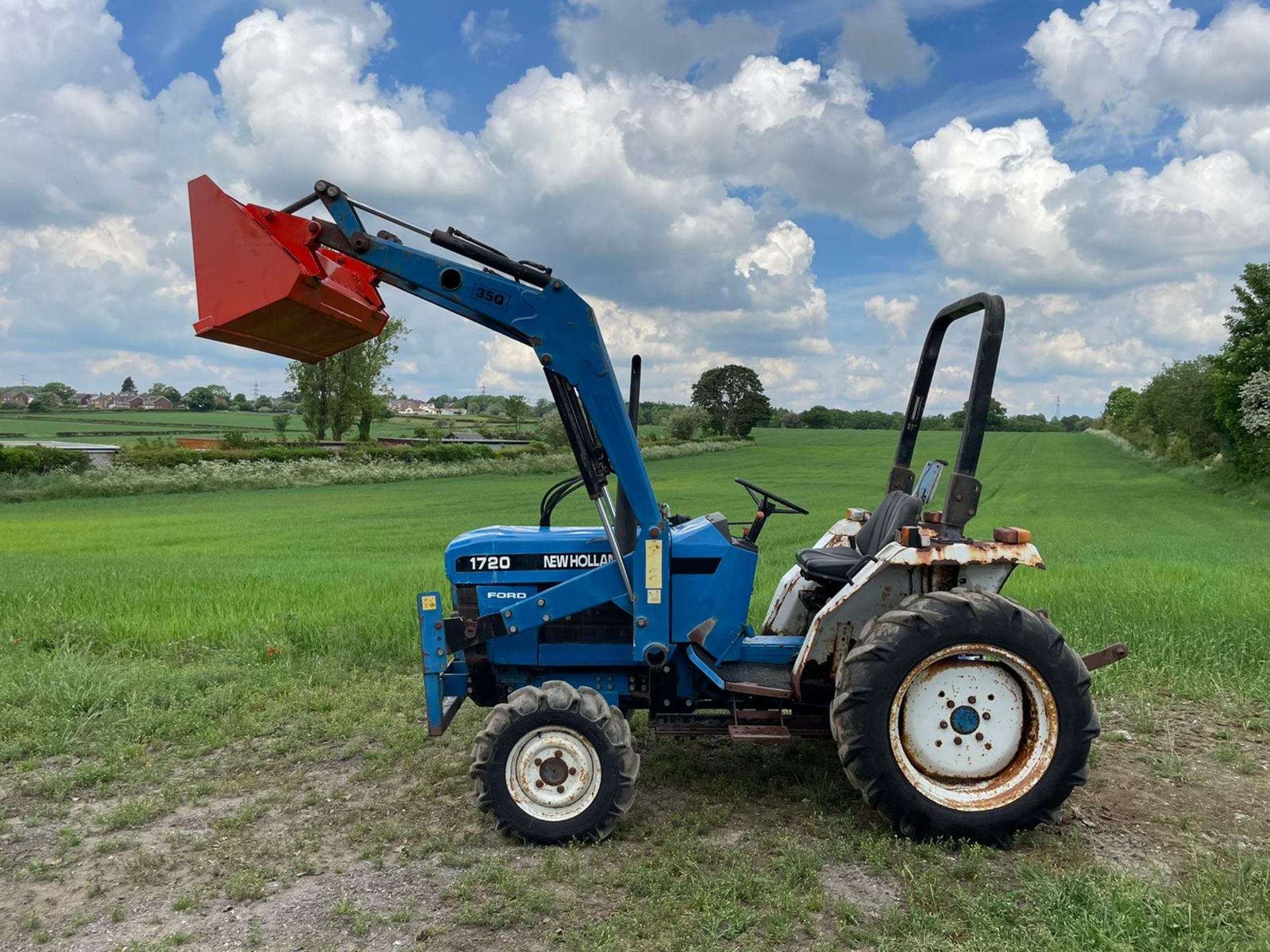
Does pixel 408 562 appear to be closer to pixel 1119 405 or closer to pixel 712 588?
pixel 712 588

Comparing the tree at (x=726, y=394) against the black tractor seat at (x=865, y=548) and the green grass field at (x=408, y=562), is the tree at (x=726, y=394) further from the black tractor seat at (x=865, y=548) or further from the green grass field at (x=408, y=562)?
the black tractor seat at (x=865, y=548)

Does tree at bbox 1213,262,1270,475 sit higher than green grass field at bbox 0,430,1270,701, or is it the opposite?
tree at bbox 1213,262,1270,475

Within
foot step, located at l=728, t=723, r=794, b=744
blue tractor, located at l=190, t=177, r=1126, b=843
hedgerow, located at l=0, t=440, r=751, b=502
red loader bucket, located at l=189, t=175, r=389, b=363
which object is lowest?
hedgerow, located at l=0, t=440, r=751, b=502

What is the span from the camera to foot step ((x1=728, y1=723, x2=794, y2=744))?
4387 mm

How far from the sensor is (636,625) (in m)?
4.42

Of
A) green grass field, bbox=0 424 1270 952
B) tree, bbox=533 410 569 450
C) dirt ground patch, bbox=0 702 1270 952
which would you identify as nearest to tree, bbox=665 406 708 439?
tree, bbox=533 410 569 450

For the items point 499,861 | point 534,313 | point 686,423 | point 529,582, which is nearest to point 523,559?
point 529,582

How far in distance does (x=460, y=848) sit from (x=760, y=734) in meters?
1.47

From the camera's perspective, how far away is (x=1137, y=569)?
36.3 ft

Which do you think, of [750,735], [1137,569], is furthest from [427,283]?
[1137,569]

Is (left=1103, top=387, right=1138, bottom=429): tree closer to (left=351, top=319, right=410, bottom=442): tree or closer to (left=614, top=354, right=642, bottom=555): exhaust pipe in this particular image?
(left=351, top=319, right=410, bottom=442): tree

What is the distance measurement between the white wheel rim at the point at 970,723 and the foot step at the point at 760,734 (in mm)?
550

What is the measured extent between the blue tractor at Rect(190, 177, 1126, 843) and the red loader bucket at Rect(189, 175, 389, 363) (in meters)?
0.01

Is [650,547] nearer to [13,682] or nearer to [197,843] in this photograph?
[197,843]
